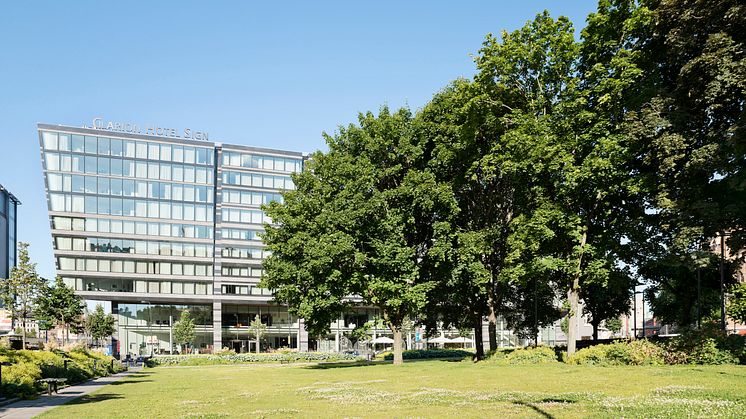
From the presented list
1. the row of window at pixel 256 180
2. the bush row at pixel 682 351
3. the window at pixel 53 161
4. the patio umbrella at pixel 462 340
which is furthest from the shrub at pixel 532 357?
the window at pixel 53 161

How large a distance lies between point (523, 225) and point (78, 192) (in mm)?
88865

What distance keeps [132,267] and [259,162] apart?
95.2 ft

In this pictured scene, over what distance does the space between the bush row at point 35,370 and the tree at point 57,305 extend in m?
22.1

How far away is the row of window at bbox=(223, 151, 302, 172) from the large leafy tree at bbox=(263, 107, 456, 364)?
231 feet

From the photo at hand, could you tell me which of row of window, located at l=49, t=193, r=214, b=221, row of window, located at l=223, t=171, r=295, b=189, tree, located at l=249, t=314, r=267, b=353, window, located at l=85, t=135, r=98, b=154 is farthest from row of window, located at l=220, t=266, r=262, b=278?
window, located at l=85, t=135, r=98, b=154

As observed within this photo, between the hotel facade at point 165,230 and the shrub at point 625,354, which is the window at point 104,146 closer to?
the hotel facade at point 165,230

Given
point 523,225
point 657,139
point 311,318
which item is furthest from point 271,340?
point 657,139

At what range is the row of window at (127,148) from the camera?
104 metres

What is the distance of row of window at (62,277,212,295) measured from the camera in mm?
105438

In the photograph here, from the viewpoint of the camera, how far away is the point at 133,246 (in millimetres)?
108000

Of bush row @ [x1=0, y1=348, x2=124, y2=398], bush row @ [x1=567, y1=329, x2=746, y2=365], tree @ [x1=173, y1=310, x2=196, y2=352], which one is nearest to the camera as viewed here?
bush row @ [x1=0, y1=348, x2=124, y2=398]

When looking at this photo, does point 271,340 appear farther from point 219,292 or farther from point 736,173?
point 736,173

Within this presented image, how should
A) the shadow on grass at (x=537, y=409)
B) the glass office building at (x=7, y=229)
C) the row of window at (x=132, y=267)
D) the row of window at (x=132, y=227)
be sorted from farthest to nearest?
the glass office building at (x=7, y=229), the row of window at (x=132, y=267), the row of window at (x=132, y=227), the shadow on grass at (x=537, y=409)

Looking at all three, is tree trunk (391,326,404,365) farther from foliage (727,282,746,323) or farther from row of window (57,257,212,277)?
row of window (57,257,212,277)
